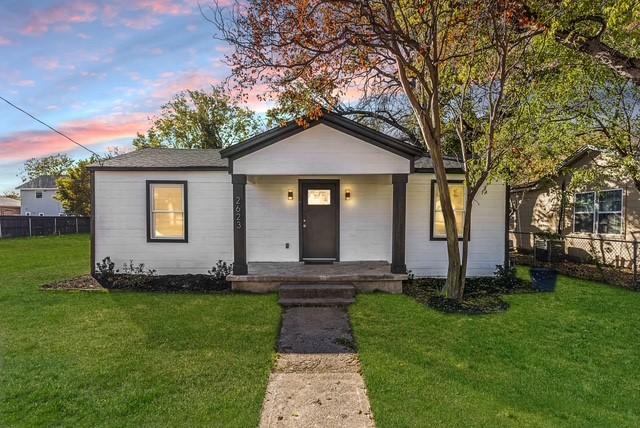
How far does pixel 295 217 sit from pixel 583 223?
9.64m

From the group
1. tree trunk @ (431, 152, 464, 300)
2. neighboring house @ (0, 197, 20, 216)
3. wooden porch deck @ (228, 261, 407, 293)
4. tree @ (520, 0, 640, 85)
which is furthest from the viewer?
neighboring house @ (0, 197, 20, 216)

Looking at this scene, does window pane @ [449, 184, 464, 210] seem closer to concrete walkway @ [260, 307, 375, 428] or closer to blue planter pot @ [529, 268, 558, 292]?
blue planter pot @ [529, 268, 558, 292]

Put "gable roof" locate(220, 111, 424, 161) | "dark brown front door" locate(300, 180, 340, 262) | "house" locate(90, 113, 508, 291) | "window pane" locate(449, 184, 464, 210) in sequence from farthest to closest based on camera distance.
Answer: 1. "dark brown front door" locate(300, 180, 340, 262)
2. "window pane" locate(449, 184, 464, 210)
3. "house" locate(90, 113, 508, 291)
4. "gable roof" locate(220, 111, 424, 161)

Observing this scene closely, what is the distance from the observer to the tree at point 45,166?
54.2 meters

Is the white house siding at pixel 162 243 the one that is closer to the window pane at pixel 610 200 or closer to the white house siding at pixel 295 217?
the white house siding at pixel 295 217

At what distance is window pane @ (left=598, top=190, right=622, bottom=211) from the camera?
35.3 feet

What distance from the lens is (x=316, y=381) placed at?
12.7 feet

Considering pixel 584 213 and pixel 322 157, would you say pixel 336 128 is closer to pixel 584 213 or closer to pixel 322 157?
pixel 322 157

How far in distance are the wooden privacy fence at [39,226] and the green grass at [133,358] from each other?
15.6 metres

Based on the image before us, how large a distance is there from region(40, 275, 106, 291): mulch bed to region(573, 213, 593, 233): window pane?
1372 cm

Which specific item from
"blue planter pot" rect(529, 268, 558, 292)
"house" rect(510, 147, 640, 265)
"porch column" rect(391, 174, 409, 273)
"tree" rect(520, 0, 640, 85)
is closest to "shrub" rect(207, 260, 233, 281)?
"porch column" rect(391, 174, 409, 273)

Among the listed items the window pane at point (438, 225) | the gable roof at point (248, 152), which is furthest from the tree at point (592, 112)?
the window pane at point (438, 225)

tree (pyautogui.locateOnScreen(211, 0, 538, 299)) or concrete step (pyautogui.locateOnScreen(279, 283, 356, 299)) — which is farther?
concrete step (pyautogui.locateOnScreen(279, 283, 356, 299))

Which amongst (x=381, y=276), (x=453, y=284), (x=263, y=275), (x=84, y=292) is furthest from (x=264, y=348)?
(x=84, y=292)
